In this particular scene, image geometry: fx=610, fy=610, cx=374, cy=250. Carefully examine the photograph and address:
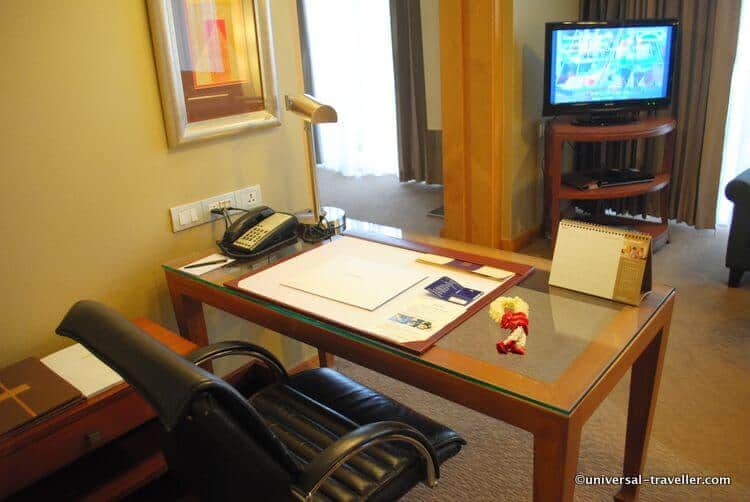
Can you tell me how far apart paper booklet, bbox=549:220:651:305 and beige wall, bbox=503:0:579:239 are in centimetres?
221

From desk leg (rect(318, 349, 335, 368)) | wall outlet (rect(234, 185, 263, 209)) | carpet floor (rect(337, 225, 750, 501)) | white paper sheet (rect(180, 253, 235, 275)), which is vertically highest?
wall outlet (rect(234, 185, 263, 209))

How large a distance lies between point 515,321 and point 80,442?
3.82 ft

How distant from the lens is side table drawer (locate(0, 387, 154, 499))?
4.85 ft

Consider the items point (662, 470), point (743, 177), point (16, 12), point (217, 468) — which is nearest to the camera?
point (217, 468)

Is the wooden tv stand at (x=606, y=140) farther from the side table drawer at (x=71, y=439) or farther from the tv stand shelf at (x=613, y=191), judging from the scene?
the side table drawer at (x=71, y=439)

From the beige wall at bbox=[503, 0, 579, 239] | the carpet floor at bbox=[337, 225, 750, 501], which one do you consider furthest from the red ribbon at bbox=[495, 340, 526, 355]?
the beige wall at bbox=[503, 0, 579, 239]

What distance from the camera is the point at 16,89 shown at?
1665 millimetres

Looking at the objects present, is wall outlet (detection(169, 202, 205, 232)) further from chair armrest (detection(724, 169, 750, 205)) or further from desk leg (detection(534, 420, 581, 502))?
chair armrest (detection(724, 169, 750, 205))

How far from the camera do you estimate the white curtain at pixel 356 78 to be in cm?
535

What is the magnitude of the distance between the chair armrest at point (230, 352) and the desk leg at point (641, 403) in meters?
1.00

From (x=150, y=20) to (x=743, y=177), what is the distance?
282 cm

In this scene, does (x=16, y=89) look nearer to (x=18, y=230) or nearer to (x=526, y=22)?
(x=18, y=230)

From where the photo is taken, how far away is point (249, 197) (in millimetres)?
2307

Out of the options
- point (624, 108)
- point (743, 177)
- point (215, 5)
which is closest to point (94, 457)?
point (215, 5)
